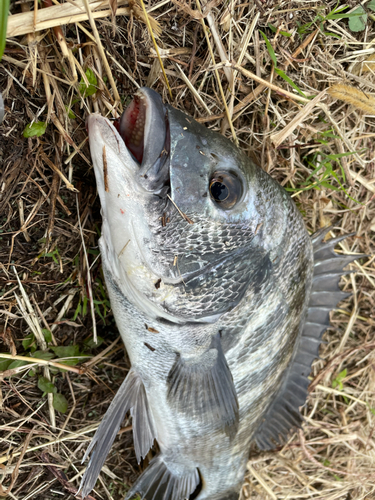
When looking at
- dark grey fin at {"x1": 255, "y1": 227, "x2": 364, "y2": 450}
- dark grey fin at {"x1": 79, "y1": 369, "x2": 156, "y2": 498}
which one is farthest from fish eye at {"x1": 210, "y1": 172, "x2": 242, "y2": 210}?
dark grey fin at {"x1": 79, "y1": 369, "x2": 156, "y2": 498}

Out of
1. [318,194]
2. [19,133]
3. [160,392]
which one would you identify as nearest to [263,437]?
[160,392]

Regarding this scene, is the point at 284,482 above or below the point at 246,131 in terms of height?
below

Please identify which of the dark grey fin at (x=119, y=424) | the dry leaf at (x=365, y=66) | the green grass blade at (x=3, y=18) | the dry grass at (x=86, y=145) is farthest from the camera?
the dry leaf at (x=365, y=66)

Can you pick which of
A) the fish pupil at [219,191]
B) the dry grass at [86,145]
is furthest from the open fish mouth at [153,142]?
the dry grass at [86,145]

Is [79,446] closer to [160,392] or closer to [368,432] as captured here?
[160,392]

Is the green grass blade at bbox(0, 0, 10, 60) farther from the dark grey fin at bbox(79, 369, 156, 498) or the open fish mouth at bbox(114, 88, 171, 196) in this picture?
the dark grey fin at bbox(79, 369, 156, 498)

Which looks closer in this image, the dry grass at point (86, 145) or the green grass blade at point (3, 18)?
the green grass blade at point (3, 18)

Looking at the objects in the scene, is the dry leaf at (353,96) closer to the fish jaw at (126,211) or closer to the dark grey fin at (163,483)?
the fish jaw at (126,211)
